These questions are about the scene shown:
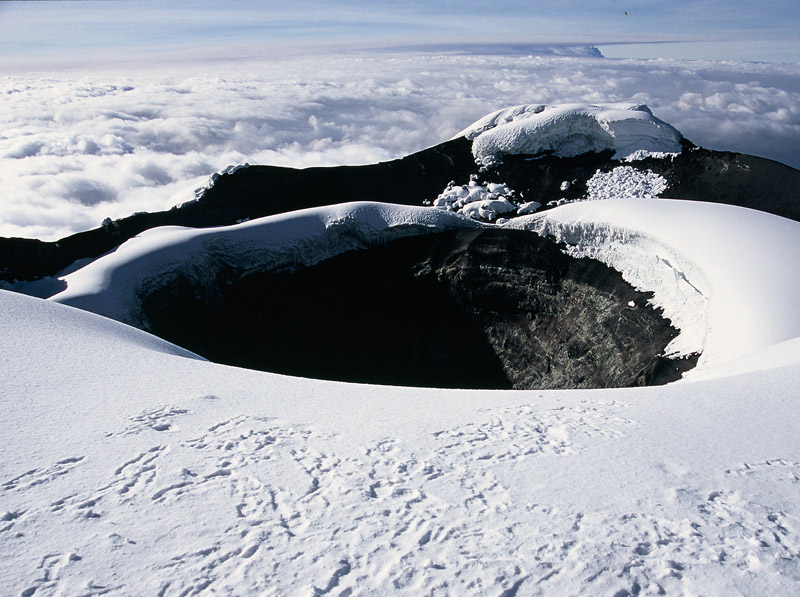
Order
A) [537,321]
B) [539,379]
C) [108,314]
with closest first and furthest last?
[108,314]
[539,379]
[537,321]

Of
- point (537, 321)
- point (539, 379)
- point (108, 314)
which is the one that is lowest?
point (539, 379)

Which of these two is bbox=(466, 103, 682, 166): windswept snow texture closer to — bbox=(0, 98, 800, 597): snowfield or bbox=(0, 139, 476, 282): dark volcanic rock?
bbox=(0, 139, 476, 282): dark volcanic rock

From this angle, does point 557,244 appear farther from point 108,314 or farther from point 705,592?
point 705,592

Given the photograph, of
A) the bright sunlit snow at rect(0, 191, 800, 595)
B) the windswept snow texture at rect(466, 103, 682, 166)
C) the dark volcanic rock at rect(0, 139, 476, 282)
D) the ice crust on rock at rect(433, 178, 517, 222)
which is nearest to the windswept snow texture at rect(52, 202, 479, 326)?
the dark volcanic rock at rect(0, 139, 476, 282)

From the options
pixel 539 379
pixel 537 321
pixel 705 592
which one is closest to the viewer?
pixel 705 592

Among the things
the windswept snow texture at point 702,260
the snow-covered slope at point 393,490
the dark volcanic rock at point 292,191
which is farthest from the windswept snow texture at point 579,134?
the snow-covered slope at point 393,490

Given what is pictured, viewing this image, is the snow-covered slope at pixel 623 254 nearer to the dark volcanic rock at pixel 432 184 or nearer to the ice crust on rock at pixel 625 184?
the dark volcanic rock at pixel 432 184

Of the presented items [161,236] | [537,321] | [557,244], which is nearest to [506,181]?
[557,244]

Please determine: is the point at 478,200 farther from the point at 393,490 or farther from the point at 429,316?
the point at 393,490
